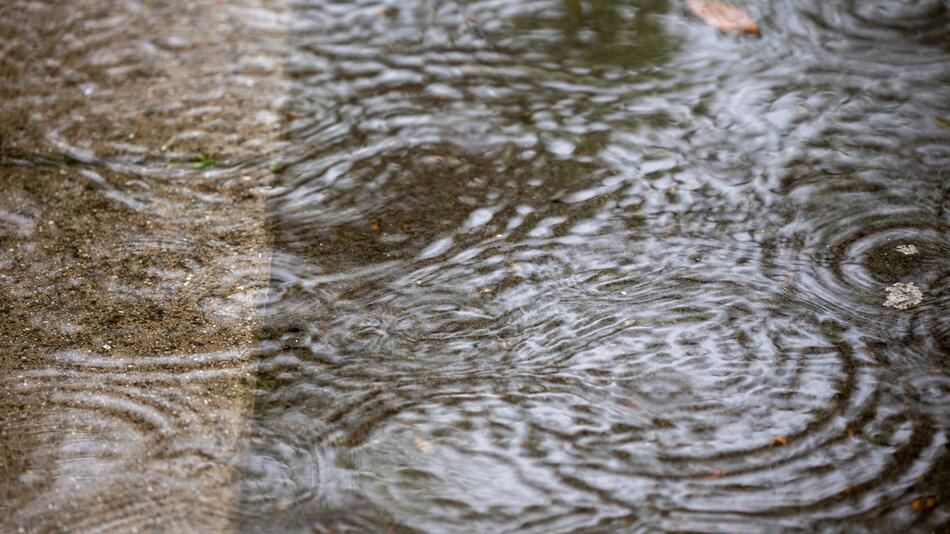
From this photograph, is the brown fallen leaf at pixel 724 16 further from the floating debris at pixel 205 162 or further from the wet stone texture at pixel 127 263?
the floating debris at pixel 205 162

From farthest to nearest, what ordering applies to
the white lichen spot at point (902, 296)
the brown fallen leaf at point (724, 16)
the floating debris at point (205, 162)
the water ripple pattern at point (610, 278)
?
the brown fallen leaf at point (724, 16), the floating debris at point (205, 162), the white lichen spot at point (902, 296), the water ripple pattern at point (610, 278)

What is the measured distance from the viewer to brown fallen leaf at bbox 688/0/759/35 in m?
3.54

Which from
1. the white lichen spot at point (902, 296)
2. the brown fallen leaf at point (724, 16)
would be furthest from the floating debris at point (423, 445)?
the brown fallen leaf at point (724, 16)

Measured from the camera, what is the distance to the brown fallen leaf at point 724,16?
3.54 metres

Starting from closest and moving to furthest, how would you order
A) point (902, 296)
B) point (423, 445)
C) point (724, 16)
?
point (423, 445), point (902, 296), point (724, 16)

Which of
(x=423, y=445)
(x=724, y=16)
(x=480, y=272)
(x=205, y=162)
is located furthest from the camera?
(x=724, y=16)

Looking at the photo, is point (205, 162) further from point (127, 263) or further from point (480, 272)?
point (480, 272)

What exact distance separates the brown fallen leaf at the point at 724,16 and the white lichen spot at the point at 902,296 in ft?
5.03

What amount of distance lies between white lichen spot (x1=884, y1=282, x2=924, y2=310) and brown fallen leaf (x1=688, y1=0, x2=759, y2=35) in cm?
153

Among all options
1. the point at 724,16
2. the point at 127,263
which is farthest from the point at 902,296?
the point at 127,263

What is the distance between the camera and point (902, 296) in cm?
233

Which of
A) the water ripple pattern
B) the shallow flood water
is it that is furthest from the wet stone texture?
the water ripple pattern

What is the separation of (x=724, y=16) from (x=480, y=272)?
189 cm

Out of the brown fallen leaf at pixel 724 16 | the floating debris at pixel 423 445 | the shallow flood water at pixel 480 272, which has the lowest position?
the floating debris at pixel 423 445
